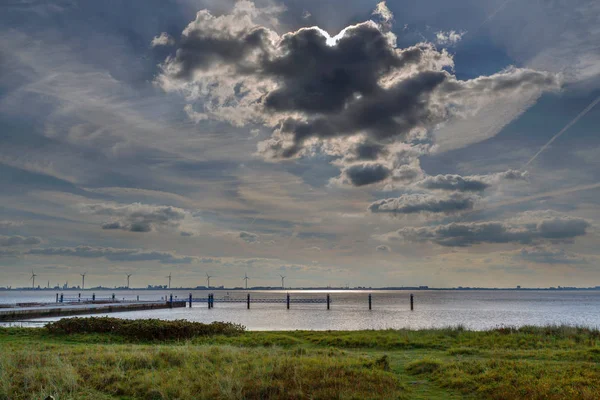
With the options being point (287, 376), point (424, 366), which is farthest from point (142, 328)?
point (424, 366)

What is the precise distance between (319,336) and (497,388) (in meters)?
18.9

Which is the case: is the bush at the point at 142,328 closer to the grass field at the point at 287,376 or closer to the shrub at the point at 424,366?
the grass field at the point at 287,376

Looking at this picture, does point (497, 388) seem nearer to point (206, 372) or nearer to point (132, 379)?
A: point (206, 372)

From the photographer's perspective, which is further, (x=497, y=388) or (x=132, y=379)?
(x=132, y=379)

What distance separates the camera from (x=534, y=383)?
619 inches

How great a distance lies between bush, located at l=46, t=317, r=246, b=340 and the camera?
112ft

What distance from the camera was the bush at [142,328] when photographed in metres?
34.2

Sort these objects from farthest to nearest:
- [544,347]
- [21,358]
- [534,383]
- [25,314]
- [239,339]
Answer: [25,314] < [239,339] < [544,347] < [21,358] < [534,383]

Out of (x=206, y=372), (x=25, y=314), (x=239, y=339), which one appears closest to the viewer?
(x=206, y=372)

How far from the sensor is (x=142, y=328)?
34.3 metres

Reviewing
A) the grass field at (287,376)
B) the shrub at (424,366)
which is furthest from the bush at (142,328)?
the shrub at (424,366)

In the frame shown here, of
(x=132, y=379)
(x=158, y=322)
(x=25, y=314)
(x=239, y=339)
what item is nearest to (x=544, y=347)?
(x=239, y=339)

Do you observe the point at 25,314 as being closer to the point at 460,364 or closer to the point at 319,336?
the point at 319,336

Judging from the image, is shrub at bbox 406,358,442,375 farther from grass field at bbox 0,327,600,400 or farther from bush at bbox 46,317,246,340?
bush at bbox 46,317,246,340
